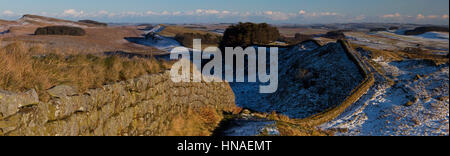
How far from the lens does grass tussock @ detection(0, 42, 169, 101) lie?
3524mm

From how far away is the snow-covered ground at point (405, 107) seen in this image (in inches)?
419

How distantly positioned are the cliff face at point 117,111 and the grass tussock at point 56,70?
221 millimetres

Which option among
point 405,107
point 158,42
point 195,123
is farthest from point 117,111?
point 158,42

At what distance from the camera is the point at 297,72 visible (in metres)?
→ 21.1

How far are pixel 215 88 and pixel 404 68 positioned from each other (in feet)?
55.1

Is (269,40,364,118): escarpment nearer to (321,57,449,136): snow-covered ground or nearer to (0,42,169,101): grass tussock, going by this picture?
(321,57,449,136): snow-covered ground

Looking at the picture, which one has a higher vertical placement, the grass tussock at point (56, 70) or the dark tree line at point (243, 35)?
the dark tree line at point (243, 35)

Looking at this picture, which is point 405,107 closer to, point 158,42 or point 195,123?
point 195,123

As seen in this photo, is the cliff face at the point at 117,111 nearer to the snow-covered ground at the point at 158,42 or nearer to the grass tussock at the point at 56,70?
the grass tussock at the point at 56,70

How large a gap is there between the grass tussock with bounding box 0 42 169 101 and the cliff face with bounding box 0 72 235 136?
0.73 ft

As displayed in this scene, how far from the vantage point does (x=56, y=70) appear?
4461mm

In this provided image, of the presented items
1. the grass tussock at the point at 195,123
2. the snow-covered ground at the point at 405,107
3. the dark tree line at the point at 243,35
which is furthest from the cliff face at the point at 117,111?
the dark tree line at the point at 243,35

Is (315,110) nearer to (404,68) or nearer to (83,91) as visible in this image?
(404,68)
